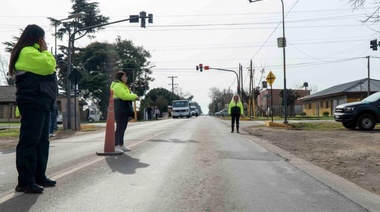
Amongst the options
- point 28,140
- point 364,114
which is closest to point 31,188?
point 28,140

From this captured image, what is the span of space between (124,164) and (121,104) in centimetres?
229

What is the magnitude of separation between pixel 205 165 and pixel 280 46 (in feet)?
59.1

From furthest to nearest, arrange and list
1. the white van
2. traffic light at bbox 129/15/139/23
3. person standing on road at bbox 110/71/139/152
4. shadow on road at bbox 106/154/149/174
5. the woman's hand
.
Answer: the white van, traffic light at bbox 129/15/139/23, person standing on road at bbox 110/71/139/152, shadow on road at bbox 106/154/149/174, the woman's hand

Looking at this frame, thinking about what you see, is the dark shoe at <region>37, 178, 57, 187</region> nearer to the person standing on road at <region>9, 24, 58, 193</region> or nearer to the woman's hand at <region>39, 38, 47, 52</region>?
the person standing on road at <region>9, 24, 58, 193</region>

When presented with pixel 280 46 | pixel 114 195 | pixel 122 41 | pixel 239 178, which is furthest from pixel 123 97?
Result: pixel 122 41

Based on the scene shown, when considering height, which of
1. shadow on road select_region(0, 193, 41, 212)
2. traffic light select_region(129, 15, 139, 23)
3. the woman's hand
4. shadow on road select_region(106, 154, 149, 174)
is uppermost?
traffic light select_region(129, 15, 139, 23)

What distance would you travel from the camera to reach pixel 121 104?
9648 millimetres

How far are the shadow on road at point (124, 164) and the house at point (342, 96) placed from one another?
145ft

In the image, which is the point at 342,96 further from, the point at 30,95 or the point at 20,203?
the point at 20,203

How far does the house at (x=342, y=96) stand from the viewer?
164 feet

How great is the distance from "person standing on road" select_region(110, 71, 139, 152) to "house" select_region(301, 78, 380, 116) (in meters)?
43.0

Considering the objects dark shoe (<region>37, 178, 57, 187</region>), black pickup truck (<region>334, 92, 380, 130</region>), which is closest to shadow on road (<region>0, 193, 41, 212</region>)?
dark shoe (<region>37, 178, 57, 187</region>)

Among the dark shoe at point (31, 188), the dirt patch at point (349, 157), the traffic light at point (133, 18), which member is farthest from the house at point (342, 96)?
the dark shoe at point (31, 188)

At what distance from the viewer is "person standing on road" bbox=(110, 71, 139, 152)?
950 cm
